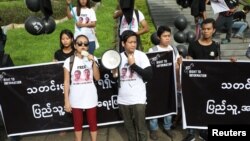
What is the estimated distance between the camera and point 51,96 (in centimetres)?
605

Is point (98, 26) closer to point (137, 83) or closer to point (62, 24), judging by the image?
point (62, 24)

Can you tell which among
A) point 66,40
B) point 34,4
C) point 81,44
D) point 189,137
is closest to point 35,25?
point 34,4

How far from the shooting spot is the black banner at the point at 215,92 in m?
5.73

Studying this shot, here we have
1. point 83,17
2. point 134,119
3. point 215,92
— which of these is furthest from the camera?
point 83,17

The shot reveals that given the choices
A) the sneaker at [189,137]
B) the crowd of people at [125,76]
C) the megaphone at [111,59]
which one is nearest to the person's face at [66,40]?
the crowd of people at [125,76]

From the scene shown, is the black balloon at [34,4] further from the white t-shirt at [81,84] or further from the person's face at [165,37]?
the person's face at [165,37]

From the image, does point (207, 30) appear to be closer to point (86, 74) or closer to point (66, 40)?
point (86, 74)

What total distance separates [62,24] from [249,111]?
970 cm

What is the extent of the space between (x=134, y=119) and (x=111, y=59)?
0.98m

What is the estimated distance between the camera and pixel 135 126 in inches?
227

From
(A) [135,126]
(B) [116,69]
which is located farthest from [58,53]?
(A) [135,126]

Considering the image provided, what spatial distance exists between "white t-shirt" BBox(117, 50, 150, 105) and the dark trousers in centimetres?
9

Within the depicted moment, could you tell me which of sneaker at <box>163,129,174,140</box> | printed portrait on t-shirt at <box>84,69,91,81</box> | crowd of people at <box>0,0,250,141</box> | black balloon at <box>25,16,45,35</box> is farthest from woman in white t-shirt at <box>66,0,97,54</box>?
sneaker at <box>163,129,174,140</box>

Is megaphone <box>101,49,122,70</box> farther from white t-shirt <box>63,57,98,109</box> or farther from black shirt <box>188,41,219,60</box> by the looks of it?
black shirt <box>188,41,219,60</box>
